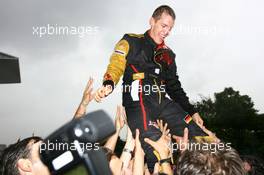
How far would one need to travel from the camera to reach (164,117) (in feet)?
9.64

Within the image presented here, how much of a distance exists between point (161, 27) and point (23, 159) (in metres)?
1.91

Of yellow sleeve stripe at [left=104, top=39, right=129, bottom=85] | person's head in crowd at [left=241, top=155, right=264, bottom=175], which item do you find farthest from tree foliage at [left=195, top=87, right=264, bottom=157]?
yellow sleeve stripe at [left=104, top=39, right=129, bottom=85]

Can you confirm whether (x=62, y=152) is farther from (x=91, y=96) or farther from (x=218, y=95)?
(x=218, y=95)

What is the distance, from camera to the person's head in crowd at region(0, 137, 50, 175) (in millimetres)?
1403

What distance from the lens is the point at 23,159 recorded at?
1449 mm

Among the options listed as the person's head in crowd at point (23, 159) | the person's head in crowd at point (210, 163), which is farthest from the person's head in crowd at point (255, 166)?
the person's head in crowd at point (23, 159)

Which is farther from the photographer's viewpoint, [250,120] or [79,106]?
[250,120]

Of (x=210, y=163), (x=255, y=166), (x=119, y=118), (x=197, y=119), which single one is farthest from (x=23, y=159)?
(x=255, y=166)

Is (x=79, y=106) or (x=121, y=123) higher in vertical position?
(x=79, y=106)

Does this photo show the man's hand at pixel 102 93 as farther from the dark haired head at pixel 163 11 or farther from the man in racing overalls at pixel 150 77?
the dark haired head at pixel 163 11

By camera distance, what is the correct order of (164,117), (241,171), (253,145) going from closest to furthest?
(241,171) < (164,117) < (253,145)

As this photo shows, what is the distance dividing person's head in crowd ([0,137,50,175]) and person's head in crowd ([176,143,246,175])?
0.57 m

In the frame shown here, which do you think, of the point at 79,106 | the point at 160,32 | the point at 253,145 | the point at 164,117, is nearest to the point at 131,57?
the point at 160,32

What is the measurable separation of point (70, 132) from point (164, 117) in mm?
2026
